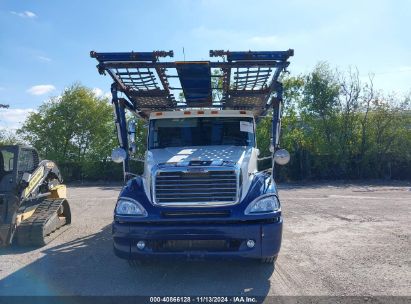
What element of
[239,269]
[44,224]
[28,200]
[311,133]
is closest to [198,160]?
[239,269]

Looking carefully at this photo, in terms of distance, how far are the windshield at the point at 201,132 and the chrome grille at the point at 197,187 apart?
1606mm

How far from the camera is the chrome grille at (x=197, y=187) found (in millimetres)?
5609

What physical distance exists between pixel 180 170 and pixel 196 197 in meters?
0.44

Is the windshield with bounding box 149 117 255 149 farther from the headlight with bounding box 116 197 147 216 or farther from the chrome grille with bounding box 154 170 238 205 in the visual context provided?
the headlight with bounding box 116 197 147 216

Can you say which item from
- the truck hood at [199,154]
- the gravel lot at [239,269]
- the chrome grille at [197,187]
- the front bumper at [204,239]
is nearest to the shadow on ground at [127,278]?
the gravel lot at [239,269]

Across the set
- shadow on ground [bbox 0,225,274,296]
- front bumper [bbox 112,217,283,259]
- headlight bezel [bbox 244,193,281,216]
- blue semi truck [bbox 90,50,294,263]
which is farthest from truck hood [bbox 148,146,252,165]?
shadow on ground [bbox 0,225,274,296]

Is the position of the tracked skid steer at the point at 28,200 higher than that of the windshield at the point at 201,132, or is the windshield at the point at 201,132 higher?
the windshield at the point at 201,132

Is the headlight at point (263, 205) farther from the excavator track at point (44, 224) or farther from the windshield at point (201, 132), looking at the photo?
the excavator track at point (44, 224)

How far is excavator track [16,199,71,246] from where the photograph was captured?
7.75 metres

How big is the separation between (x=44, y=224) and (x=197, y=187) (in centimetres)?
389

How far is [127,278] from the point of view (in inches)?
231

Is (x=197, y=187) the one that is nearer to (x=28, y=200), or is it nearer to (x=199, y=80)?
(x=199, y=80)

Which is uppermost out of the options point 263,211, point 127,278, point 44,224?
point 263,211

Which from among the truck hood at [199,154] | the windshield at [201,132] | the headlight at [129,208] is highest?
the windshield at [201,132]
